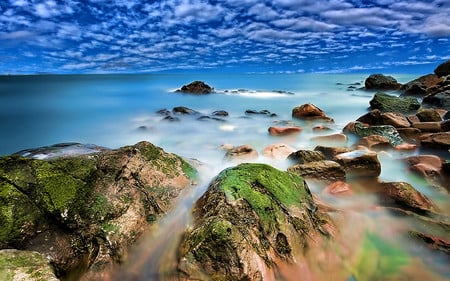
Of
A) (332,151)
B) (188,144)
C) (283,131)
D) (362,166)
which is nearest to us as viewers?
(362,166)

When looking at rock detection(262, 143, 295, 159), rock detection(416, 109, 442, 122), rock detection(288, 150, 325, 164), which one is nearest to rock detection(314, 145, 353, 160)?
rock detection(288, 150, 325, 164)

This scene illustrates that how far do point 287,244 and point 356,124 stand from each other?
788 centimetres

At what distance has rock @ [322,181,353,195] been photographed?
18.9 feet

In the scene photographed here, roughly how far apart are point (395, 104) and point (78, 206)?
1528 centimetres

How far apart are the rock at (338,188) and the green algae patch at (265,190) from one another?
4.38ft

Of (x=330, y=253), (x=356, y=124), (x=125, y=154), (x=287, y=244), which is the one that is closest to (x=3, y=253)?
(x=125, y=154)

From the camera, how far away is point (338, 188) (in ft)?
19.2

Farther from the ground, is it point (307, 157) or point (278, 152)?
point (307, 157)

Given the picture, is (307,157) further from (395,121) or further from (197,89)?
(197,89)

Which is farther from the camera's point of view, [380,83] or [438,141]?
[380,83]

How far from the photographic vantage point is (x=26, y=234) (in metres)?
3.52

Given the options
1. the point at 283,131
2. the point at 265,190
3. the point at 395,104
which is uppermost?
the point at 265,190

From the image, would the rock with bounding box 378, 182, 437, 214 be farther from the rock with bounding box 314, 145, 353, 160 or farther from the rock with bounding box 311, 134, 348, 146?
the rock with bounding box 311, 134, 348, 146

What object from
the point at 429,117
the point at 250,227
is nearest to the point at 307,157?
the point at 250,227
